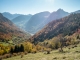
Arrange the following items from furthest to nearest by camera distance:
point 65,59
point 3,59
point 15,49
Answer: point 15,49, point 3,59, point 65,59

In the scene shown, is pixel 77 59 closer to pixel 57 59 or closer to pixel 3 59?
pixel 57 59

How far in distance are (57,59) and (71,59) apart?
3.77 m

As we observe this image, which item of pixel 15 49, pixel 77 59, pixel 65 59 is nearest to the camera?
pixel 77 59

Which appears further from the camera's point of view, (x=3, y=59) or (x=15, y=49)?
(x=15, y=49)

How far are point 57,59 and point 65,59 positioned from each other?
2.30m

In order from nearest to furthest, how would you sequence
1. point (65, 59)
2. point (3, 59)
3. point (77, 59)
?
point (77, 59)
point (65, 59)
point (3, 59)

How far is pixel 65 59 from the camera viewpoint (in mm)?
28172

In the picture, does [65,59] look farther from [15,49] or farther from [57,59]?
[15,49]

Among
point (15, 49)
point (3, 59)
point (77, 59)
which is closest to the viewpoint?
point (77, 59)

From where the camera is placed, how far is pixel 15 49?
8262 cm

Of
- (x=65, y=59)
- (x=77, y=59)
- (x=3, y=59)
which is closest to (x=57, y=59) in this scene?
(x=65, y=59)

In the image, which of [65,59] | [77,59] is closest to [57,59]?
[65,59]

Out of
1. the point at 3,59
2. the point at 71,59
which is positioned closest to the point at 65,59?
the point at 71,59

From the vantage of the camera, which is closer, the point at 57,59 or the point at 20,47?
the point at 57,59
